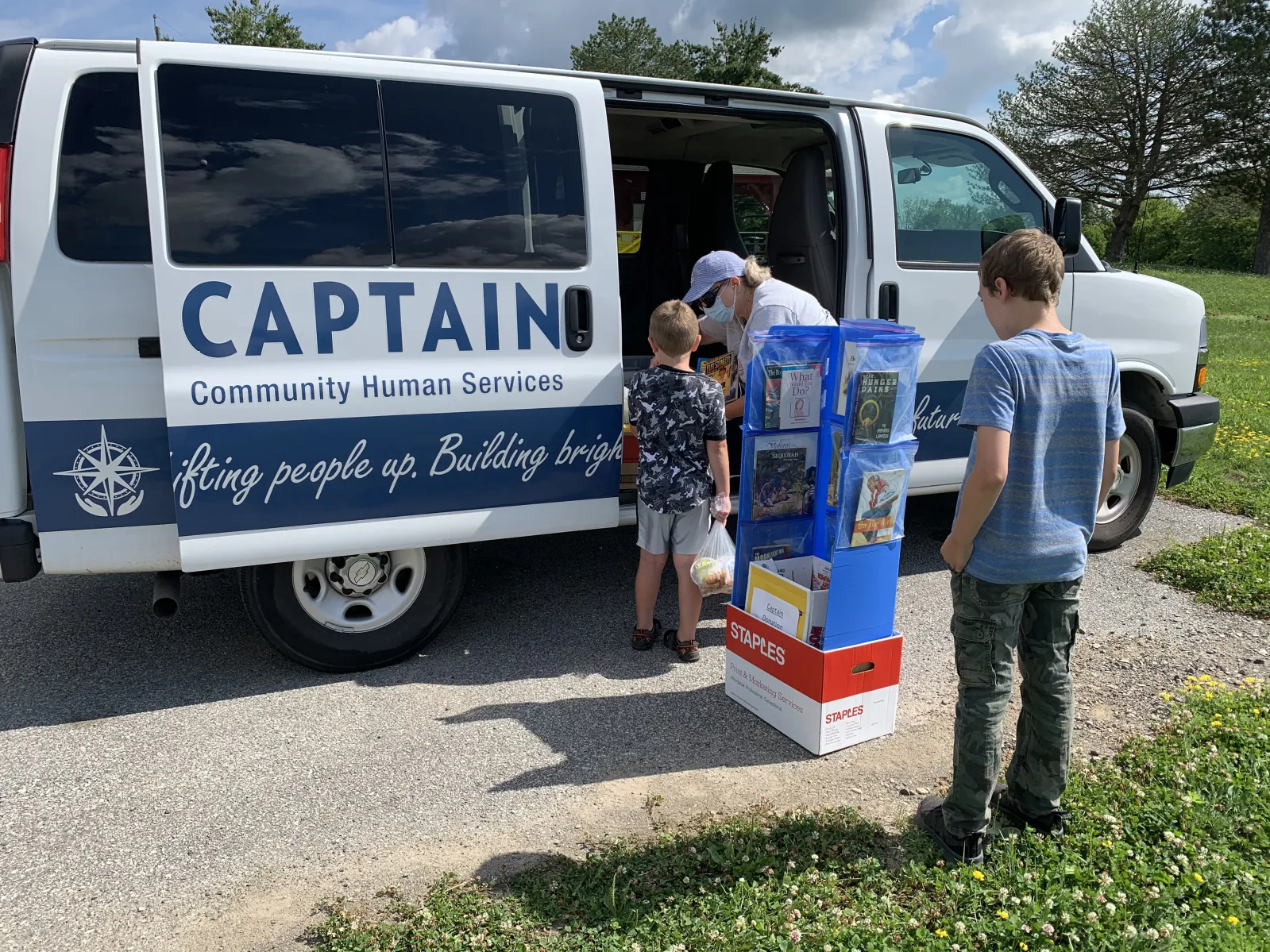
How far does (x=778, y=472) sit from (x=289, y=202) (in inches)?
79.0

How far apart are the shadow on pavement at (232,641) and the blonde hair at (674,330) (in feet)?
4.38

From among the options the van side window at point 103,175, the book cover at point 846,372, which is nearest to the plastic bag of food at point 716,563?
the book cover at point 846,372

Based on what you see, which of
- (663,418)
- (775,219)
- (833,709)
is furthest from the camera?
(775,219)

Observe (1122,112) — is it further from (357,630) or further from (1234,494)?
(357,630)

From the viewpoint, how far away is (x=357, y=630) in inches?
154

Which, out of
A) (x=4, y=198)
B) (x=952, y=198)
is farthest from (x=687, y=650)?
(x=4, y=198)

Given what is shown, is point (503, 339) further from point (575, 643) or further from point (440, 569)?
point (575, 643)

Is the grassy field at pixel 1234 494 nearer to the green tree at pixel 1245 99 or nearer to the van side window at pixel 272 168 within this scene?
the van side window at pixel 272 168

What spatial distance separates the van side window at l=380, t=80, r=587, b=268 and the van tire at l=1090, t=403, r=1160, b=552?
11.3 feet

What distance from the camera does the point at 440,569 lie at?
3.95 m

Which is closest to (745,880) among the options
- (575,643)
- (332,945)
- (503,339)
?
(332,945)

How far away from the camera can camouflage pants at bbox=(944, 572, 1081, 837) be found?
2.62 metres

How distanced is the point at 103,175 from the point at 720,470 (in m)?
2.43

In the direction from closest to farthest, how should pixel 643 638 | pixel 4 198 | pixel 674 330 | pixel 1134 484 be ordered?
pixel 4 198 → pixel 674 330 → pixel 643 638 → pixel 1134 484
